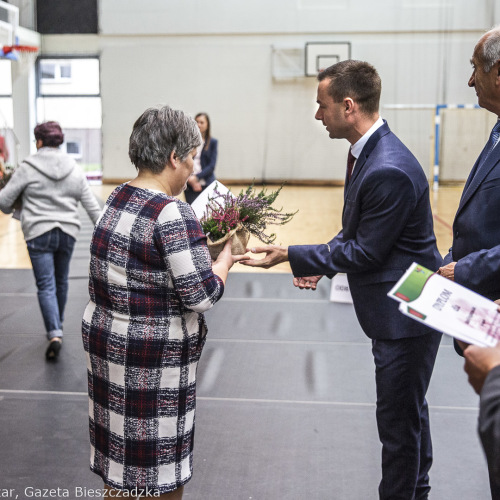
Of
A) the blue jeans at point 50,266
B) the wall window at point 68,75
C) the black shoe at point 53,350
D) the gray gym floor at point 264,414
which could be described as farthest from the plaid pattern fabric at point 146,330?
the wall window at point 68,75

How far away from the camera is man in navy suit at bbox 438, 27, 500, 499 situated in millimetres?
1888

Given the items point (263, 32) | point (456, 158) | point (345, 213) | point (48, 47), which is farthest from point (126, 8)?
point (345, 213)

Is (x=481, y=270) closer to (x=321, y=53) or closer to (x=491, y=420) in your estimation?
(x=491, y=420)

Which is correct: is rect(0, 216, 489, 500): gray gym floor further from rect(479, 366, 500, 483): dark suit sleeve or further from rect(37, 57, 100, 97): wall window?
rect(37, 57, 100, 97): wall window

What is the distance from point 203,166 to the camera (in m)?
8.08

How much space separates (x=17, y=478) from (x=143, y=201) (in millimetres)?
1547

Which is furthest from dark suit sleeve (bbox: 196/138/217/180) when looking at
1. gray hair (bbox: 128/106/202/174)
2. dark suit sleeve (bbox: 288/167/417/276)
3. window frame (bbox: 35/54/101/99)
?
window frame (bbox: 35/54/101/99)

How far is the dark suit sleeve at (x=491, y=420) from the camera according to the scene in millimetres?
1021

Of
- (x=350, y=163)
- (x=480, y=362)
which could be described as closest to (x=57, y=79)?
(x=350, y=163)

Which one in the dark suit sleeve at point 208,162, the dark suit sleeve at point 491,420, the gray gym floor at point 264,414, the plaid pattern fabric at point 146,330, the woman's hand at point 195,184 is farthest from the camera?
the dark suit sleeve at point 208,162

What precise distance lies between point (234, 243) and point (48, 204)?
2566 millimetres

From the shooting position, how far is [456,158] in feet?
55.5

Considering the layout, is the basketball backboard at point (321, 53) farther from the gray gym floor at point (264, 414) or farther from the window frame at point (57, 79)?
the gray gym floor at point (264, 414)

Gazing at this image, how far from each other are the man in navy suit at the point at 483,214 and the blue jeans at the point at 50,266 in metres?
3.04
